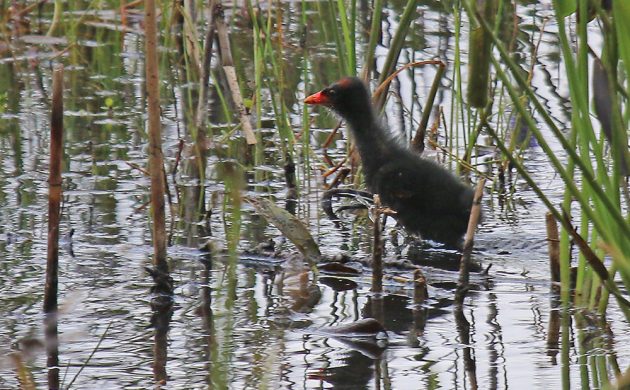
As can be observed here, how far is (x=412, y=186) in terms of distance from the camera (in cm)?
481

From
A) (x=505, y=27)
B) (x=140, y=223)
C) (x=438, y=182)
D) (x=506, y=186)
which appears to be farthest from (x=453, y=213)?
(x=505, y=27)

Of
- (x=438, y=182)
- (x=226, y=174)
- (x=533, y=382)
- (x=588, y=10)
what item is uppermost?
(x=588, y=10)

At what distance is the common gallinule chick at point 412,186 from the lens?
4.77m

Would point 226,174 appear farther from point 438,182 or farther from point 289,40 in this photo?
point 289,40

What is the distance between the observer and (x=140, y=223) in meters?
4.71

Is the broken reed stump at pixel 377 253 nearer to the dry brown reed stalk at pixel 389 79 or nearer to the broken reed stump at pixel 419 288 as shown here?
the broken reed stump at pixel 419 288

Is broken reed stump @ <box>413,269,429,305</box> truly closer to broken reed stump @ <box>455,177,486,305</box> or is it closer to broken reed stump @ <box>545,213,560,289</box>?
broken reed stump @ <box>455,177,486,305</box>

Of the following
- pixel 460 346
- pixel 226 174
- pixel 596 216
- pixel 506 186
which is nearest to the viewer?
pixel 226 174

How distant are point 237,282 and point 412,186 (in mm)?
1086

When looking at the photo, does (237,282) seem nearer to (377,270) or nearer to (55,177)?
(377,270)

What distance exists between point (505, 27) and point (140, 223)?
420cm

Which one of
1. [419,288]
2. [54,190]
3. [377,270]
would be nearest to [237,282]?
[377,270]

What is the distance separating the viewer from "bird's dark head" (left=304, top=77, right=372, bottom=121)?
491 centimetres

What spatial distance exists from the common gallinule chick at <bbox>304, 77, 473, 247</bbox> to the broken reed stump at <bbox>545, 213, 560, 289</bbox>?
824 millimetres
